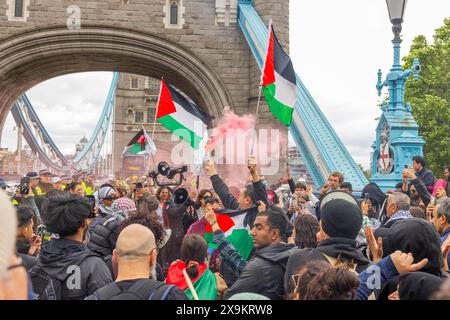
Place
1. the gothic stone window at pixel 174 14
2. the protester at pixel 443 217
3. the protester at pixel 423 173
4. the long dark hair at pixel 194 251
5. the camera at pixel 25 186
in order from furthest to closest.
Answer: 1. the gothic stone window at pixel 174 14
2. the camera at pixel 25 186
3. the protester at pixel 423 173
4. the protester at pixel 443 217
5. the long dark hair at pixel 194 251

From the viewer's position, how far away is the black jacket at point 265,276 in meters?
2.56

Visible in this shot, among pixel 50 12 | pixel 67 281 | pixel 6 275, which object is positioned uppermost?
pixel 50 12

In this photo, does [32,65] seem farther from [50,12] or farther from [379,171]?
[379,171]

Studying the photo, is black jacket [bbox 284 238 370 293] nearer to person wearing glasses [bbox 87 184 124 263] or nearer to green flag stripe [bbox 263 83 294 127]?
person wearing glasses [bbox 87 184 124 263]

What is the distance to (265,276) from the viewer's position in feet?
8.62

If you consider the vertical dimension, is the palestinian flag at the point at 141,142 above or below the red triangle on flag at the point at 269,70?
below

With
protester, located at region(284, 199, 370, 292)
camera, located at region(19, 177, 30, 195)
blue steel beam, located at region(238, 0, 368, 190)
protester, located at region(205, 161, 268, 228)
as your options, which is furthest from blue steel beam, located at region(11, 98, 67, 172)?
protester, located at region(284, 199, 370, 292)

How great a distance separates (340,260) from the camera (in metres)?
2.57

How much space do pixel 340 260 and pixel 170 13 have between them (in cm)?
1392

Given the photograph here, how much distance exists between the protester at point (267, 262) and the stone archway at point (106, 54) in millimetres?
12593

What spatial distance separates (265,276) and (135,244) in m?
0.83

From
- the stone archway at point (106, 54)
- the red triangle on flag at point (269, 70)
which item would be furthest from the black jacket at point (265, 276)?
the stone archway at point (106, 54)

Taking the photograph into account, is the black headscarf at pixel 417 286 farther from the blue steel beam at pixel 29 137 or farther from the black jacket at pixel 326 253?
the blue steel beam at pixel 29 137
